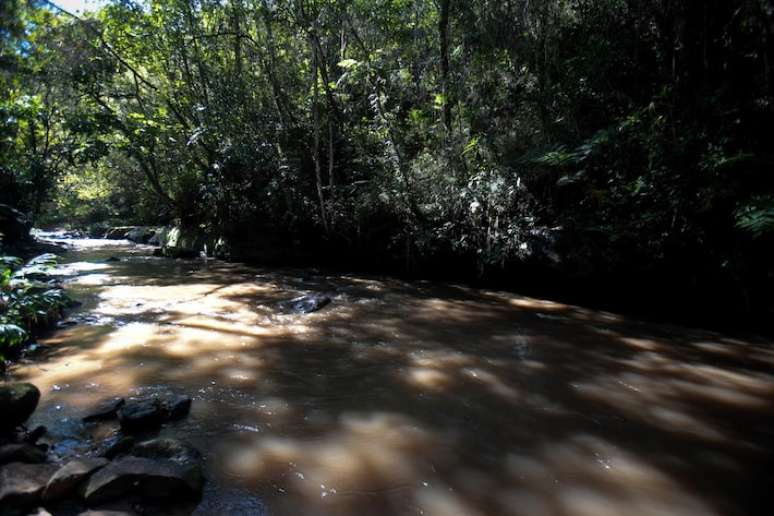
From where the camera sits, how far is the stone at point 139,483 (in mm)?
2436

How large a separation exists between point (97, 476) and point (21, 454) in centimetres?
66

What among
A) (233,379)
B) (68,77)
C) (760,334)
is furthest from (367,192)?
(68,77)

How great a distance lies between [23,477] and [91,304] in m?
5.48

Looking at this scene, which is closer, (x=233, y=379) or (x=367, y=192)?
(x=233, y=379)

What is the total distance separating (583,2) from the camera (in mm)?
9094

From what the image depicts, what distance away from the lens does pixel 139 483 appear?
8.21 feet

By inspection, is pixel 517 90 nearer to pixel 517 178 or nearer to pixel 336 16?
pixel 517 178

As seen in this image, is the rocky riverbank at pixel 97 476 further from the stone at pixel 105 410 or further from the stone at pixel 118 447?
the stone at pixel 105 410

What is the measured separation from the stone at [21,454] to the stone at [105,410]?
0.56 meters

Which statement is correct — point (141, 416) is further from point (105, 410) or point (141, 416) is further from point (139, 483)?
point (139, 483)

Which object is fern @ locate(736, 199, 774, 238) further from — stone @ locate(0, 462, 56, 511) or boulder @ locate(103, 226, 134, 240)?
boulder @ locate(103, 226, 134, 240)

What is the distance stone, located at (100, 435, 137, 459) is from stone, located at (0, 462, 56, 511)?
295 millimetres

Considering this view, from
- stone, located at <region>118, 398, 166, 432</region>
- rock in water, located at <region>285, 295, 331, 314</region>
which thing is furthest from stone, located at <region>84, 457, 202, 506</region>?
rock in water, located at <region>285, 295, 331, 314</region>

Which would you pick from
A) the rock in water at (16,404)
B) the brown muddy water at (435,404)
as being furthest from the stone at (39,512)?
the rock in water at (16,404)
